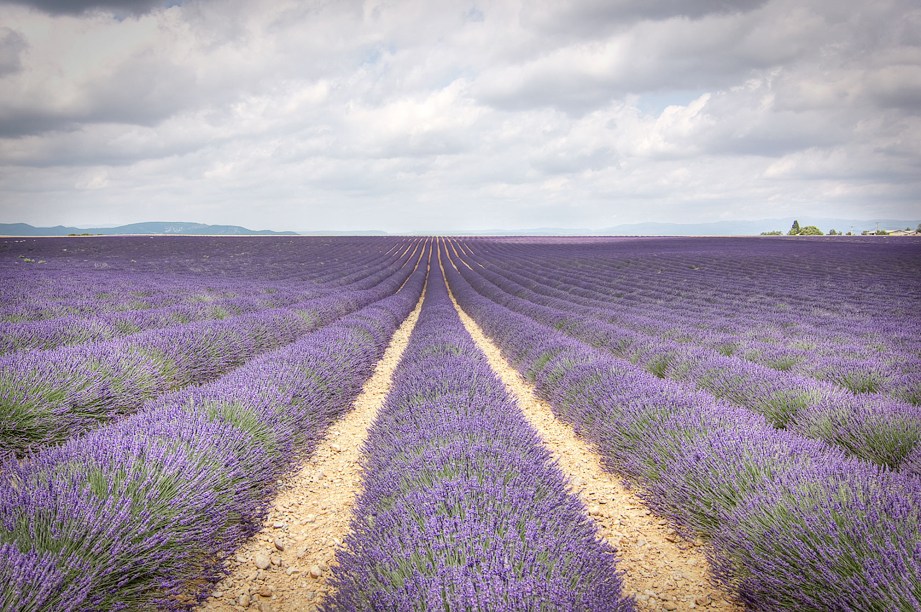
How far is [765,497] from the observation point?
6.74 ft

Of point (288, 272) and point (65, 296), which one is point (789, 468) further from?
point (288, 272)

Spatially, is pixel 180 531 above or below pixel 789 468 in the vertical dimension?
below

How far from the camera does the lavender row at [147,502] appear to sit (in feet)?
4.93

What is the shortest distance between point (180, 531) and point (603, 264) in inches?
935

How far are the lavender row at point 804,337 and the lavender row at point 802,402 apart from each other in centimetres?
74

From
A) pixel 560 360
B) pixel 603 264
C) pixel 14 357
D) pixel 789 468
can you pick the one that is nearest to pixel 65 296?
pixel 14 357

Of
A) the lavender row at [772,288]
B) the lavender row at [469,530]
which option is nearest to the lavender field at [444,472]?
the lavender row at [469,530]

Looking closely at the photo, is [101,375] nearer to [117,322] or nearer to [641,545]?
[117,322]

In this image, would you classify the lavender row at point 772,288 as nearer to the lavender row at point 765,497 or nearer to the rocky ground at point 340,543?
the lavender row at point 765,497

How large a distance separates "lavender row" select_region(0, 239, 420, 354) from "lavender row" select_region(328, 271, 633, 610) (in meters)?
4.38

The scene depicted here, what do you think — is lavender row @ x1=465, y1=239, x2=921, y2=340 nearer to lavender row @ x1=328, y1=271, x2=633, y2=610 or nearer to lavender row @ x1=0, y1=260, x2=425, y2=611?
lavender row @ x1=328, y1=271, x2=633, y2=610

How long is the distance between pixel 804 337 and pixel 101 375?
8.93 m

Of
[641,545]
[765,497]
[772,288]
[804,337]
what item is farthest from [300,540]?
[772,288]

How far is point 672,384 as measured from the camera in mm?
3979
